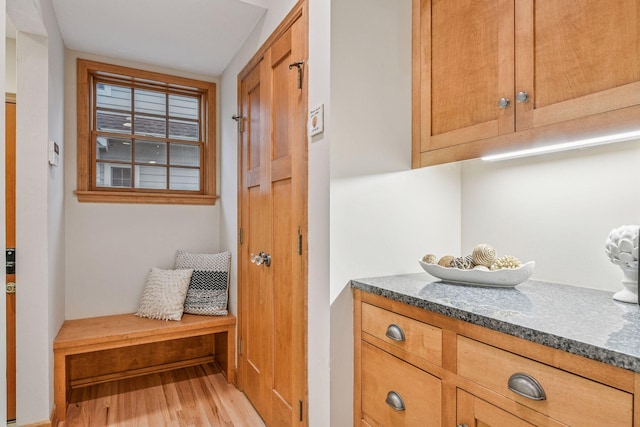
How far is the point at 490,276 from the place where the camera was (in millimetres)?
1263

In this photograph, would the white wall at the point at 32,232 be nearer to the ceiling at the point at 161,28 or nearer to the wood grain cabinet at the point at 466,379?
the ceiling at the point at 161,28

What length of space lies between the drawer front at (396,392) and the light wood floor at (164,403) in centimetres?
111

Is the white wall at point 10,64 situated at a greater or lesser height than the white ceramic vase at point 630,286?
greater

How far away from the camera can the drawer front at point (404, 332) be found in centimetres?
107

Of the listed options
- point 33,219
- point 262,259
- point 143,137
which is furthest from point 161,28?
point 262,259

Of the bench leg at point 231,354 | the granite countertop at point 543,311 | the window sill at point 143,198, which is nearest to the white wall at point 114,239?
the window sill at point 143,198

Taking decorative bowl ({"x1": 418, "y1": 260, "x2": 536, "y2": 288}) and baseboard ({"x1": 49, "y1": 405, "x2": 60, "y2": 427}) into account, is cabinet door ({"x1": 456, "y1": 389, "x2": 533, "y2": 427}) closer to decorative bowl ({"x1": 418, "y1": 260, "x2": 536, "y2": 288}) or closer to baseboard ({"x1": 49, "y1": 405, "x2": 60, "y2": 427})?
decorative bowl ({"x1": 418, "y1": 260, "x2": 536, "y2": 288})

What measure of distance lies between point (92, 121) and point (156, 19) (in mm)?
1045

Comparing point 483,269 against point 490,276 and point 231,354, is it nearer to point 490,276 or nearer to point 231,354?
point 490,276

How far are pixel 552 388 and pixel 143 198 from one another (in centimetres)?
288

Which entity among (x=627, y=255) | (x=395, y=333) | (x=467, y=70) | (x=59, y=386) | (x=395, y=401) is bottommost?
(x=59, y=386)

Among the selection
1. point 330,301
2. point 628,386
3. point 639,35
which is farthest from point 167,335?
point 639,35

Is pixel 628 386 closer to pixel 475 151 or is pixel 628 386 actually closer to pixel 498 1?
pixel 475 151

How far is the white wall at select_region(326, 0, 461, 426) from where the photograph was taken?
144 centimetres
